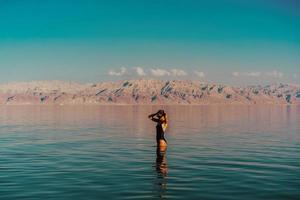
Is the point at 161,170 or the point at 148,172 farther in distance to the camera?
the point at 161,170

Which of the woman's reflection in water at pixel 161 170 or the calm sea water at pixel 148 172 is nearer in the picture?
the calm sea water at pixel 148 172

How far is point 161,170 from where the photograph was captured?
2694 cm

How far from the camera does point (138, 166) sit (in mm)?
28844

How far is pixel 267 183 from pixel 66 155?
58.0ft

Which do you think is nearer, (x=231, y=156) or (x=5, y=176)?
(x=5, y=176)

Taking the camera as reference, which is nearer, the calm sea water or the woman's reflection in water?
the calm sea water

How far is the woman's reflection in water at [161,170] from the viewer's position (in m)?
20.8

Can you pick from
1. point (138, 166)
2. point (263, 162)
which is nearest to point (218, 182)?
point (138, 166)

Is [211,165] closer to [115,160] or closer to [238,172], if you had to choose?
[238,172]

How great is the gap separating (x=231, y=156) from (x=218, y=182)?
1196cm

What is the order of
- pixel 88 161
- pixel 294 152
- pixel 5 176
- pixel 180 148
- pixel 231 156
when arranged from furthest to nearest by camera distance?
pixel 180 148 < pixel 294 152 < pixel 231 156 < pixel 88 161 < pixel 5 176

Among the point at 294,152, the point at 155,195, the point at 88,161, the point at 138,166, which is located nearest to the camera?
the point at 155,195

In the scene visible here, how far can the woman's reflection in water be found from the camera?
20842 mm

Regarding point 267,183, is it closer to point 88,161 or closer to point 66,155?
point 88,161
